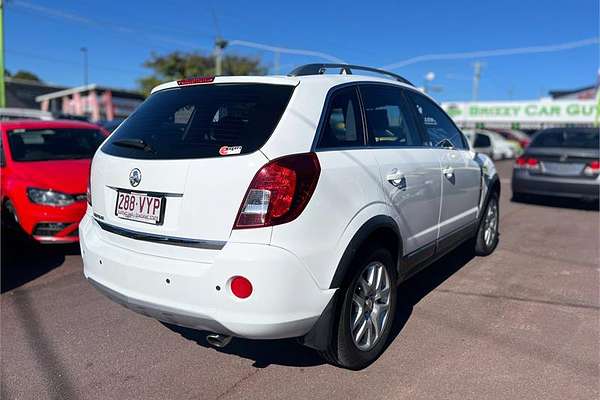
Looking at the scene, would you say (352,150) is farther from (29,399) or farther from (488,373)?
(29,399)

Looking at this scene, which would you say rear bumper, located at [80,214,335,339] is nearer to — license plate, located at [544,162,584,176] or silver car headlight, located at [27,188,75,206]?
silver car headlight, located at [27,188,75,206]

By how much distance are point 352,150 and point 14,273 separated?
3918 mm

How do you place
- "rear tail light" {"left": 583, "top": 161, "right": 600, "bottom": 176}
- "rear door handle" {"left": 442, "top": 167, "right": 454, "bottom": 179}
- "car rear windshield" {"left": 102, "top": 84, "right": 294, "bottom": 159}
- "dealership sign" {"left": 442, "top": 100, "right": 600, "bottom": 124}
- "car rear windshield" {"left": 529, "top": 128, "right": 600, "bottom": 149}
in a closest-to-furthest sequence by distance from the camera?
1. "car rear windshield" {"left": 102, "top": 84, "right": 294, "bottom": 159}
2. "rear door handle" {"left": 442, "top": 167, "right": 454, "bottom": 179}
3. "rear tail light" {"left": 583, "top": 161, "right": 600, "bottom": 176}
4. "car rear windshield" {"left": 529, "top": 128, "right": 600, "bottom": 149}
5. "dealership sign" {"left": 442, "top": 100, "right": 600, "bottom": 124}

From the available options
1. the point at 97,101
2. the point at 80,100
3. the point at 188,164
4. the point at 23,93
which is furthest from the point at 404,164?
the point at 23,93

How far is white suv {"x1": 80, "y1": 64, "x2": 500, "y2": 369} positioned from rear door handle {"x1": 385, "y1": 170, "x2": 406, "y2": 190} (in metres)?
0.01

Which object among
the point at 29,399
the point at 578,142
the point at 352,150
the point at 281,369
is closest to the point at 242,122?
the point at 352,150

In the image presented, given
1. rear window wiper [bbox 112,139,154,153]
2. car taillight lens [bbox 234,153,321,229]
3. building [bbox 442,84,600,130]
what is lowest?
car taillight lens [bbox 234,153,321,229]

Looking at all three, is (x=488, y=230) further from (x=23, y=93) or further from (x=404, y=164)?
(x=23, y=93)

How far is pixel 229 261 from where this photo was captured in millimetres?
2436

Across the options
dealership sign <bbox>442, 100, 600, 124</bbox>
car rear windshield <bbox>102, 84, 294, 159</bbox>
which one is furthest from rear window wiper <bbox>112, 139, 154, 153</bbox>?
dealership sign <bbox>442, 100, 600, 124</bbox>

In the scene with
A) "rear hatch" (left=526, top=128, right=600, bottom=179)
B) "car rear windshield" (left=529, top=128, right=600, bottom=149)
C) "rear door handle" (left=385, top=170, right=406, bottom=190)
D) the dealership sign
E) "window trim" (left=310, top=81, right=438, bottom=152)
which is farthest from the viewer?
the dealership sign

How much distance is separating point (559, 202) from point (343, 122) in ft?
29.8

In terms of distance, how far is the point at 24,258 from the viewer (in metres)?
5.52

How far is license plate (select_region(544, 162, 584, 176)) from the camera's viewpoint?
8.78 metres
